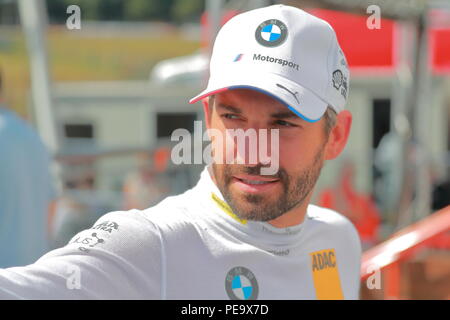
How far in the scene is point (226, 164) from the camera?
130 centimetres

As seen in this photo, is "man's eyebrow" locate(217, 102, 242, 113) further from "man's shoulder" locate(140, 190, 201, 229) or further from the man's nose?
"man's shoulder" locate(140, 190, 201, 229)

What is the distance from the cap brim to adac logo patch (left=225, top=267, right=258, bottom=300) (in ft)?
0.98

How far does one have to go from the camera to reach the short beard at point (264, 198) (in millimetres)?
1283

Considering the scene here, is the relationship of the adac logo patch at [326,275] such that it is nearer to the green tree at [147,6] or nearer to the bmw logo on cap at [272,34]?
the bmw logo on cap at [272,34]

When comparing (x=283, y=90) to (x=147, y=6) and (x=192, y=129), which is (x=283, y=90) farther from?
(x=147, y=6)

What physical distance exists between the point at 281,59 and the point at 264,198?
0.83ft

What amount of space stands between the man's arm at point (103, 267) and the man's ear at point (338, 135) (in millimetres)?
435

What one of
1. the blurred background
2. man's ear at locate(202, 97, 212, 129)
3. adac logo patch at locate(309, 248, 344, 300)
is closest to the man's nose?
man's ear at locate(202, 97, 212, 129)

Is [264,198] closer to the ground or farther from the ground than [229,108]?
closer to the ground

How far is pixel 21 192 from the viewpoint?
303 cm

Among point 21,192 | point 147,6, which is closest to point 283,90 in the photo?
point 21,192


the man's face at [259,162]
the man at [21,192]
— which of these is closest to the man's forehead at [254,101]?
the man's face at [259,162]
